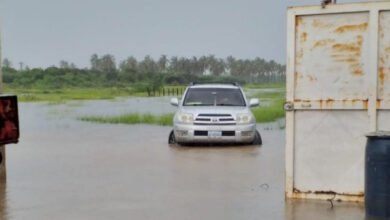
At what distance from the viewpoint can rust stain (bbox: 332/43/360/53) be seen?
7450 mm

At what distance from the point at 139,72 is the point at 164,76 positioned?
5.76 meters

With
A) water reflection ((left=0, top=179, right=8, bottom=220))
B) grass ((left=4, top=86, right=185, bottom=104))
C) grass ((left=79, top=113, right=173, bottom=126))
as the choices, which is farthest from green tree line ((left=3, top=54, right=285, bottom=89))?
water reflection ((left=0, top=179, right=8, bottom=220))

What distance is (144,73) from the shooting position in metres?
73.8

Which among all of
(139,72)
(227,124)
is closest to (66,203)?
(227,124)

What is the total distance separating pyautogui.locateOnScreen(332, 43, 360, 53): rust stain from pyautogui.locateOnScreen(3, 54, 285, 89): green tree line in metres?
50.1

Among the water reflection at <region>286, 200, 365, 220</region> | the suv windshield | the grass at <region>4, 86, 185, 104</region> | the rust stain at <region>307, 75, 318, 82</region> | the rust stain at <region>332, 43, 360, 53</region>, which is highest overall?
the rust stain at <region>332, 43, 360, 53</region>

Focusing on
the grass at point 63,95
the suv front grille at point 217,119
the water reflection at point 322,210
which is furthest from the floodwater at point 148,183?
the grass at point 63,95

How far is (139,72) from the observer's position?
74688mm

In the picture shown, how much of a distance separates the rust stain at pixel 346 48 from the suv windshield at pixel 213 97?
25.4ft

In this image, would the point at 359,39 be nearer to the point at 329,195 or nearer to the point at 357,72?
the point at 357,72

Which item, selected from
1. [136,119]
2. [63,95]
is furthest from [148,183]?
[63,95]

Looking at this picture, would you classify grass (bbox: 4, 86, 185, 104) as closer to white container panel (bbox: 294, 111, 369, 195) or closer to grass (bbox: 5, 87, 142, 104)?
grass (bbox: 5, 87, 142, 104)

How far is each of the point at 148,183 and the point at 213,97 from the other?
666 cm

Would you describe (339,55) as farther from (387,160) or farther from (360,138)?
(387,160)
